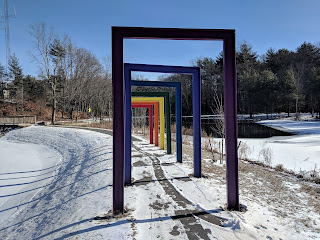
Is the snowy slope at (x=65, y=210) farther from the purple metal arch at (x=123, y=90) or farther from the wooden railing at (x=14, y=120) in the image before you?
the wooden railing at (x=14, y=120)

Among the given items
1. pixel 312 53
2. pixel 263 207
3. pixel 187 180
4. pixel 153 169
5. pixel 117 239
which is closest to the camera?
pixel 117 239

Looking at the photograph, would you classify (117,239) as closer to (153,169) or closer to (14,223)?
(14,223)

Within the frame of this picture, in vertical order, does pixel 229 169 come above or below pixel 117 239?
above

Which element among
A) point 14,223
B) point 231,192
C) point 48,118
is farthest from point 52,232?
point 48,118

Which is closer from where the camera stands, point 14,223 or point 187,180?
point 14,223

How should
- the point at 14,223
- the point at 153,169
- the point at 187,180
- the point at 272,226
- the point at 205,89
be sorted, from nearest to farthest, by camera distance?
the point at 272,226 < the point at 14,223 < the point at 187,180 < the point at 153,169 < the point at 205,89

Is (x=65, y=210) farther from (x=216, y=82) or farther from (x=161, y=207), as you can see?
(x=216, y=82)

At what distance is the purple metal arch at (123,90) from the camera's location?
3.55 metres

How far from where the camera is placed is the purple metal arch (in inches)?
140

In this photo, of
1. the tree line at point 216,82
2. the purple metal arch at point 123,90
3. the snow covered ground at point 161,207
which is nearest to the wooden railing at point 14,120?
the tree line at point 216,82

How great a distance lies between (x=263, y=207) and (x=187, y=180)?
199 cm

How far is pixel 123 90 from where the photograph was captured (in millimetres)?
3535

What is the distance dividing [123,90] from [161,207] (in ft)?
7.69

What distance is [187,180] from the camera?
5531 millimetres
